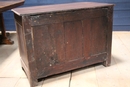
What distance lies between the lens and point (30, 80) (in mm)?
1724

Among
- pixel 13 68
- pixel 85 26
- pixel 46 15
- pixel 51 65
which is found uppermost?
pixel 46 15

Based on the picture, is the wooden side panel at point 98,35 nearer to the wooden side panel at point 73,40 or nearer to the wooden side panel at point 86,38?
the wooden side panel at point 86,38

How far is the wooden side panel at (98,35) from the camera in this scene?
6.29 feet

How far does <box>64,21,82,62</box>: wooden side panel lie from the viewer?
70.4 inches

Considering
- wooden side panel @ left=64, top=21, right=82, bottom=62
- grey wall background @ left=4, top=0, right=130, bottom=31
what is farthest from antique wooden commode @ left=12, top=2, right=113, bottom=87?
grey wall background @ left=4, top=0, right=130, bottom=31

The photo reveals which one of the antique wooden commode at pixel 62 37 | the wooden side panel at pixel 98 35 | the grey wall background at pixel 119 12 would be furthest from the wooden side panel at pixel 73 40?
the grey wall background at pixel 119 12

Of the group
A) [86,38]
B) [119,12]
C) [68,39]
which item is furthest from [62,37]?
[119,12]

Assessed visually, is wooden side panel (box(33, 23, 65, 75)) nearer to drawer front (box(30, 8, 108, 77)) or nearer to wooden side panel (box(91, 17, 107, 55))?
drawer front (box(30, 8, 108, 77))

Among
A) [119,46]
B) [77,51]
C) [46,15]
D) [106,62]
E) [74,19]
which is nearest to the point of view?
[46,15]

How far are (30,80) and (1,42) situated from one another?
1.74 m

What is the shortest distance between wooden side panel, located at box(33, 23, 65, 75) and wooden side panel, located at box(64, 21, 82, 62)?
6 cm

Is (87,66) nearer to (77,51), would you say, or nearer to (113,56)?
(77,51)

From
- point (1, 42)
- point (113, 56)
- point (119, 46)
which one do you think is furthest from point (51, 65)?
point (1, 42)

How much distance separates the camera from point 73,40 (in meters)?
1.84
